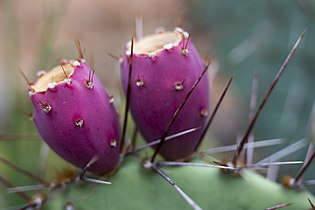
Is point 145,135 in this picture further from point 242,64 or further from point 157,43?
point 242,64

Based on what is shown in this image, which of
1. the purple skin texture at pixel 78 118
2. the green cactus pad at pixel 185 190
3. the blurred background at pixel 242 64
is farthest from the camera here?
the blurred background at pixel 242 64

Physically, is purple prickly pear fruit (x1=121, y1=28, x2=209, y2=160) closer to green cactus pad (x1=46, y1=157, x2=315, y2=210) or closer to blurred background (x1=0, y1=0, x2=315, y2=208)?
green cactus pad (x1=46, y1=157, x2=315, y2=210)

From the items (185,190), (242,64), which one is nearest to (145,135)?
(185,190)

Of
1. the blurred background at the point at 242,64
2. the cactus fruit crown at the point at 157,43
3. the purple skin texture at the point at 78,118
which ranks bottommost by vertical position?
the blurred background at the point at 242,64

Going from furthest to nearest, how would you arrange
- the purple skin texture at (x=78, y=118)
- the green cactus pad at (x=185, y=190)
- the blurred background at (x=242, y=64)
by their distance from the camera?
the blurred background at (x=242, y=64), the green cactus pad at (x=185, y=190), the purple skin texture at (x=78, y=118)

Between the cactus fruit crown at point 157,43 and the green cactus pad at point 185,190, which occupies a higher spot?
the cactus fruit crown at point 157,43

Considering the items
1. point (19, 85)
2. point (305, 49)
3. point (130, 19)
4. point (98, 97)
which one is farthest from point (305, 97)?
point (130, 19)

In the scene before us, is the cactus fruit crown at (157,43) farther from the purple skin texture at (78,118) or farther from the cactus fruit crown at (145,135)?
the purple skin texture at (78,118)

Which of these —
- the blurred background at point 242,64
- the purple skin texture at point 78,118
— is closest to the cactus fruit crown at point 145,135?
the purple skin texture at point 78,118
